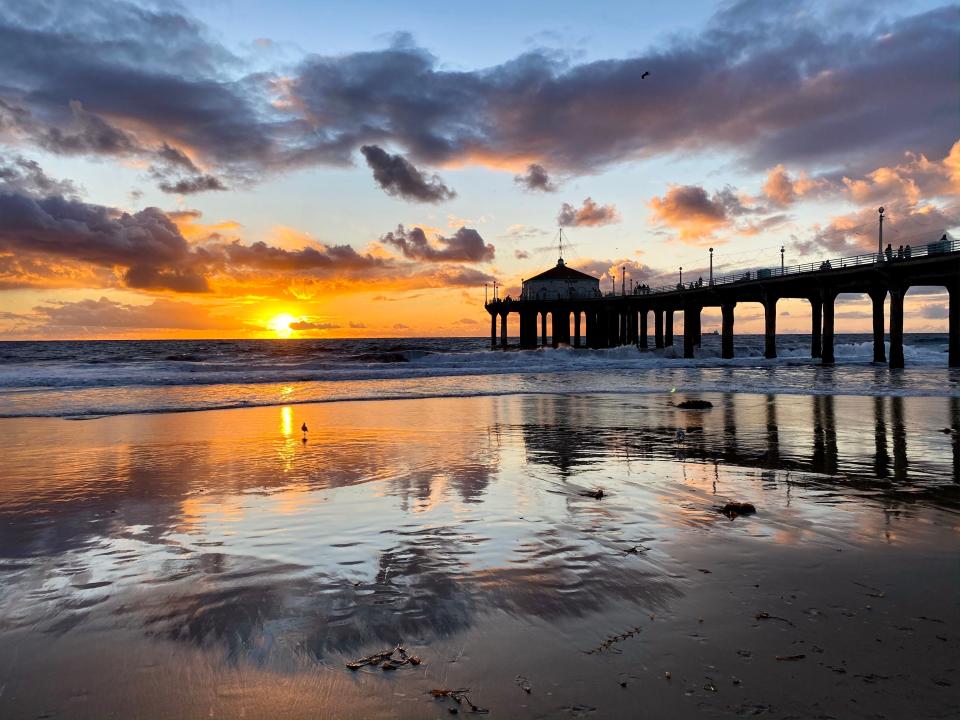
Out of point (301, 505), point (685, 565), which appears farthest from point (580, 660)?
point (301, 505)

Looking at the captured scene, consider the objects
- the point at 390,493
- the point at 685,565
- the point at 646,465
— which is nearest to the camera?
the point at 685,565

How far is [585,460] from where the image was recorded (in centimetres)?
1126

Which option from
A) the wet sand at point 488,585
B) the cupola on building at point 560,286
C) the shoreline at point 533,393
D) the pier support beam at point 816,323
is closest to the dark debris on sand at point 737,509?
the wet sand at point 488,585

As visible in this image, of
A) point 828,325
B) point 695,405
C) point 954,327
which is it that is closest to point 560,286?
point 828,325

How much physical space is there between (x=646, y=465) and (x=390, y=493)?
14.8 ft

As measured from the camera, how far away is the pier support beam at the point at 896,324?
41969 millimetres

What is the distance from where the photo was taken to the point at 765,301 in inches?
2232

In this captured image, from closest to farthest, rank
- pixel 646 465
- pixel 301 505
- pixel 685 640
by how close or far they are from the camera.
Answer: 1. pixel 685 640
2. pixel 301 505
3. pixel 646 465

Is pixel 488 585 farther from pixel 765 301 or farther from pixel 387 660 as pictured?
pixel 765 301

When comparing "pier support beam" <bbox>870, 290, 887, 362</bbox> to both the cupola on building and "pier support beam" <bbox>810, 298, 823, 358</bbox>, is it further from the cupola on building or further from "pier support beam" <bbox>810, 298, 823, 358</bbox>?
the cupola on building

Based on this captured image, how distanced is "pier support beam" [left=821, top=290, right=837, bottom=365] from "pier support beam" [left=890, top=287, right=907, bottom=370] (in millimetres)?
6363

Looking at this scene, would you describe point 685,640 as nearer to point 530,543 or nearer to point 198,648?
point 530,543

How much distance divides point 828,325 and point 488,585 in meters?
52.5

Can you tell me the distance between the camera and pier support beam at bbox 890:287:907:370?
138 ft
